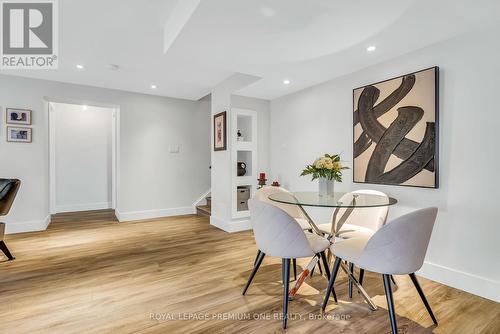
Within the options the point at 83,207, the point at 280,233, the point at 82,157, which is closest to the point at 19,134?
the point at 82,157

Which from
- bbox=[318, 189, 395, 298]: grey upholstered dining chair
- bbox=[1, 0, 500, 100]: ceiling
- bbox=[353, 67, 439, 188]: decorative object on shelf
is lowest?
bbox=[318, 189, 395, 298]: grey upholstered dining chair

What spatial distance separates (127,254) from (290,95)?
10.5ft

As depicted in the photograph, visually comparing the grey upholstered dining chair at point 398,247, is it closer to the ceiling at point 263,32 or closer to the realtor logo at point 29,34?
the ceiling at point 263,32

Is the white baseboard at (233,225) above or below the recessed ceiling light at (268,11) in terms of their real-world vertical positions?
below

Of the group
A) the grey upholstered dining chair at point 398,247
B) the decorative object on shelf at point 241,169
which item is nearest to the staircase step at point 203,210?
the decorative object on shelf at point 241,169

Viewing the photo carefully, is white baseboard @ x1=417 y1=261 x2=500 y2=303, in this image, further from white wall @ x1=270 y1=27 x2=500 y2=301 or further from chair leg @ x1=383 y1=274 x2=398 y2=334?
chair leg @ x1=383 y1=274 x2=398 y2=334

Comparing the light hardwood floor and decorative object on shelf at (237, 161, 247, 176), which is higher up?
decorative object on shelf at (237, 161, 247, 176)

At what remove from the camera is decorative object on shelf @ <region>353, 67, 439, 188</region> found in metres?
2.33

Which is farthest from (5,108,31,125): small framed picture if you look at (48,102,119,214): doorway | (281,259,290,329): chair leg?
(281,259,290,329): chair leg

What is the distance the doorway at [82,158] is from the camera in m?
5.49

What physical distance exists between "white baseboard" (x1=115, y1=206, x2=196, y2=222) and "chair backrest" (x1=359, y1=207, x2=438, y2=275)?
432cm

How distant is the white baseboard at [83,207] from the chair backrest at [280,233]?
17.8ft

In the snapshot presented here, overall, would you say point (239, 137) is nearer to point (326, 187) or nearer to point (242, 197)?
point (242, 197)

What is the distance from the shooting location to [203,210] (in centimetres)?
511
